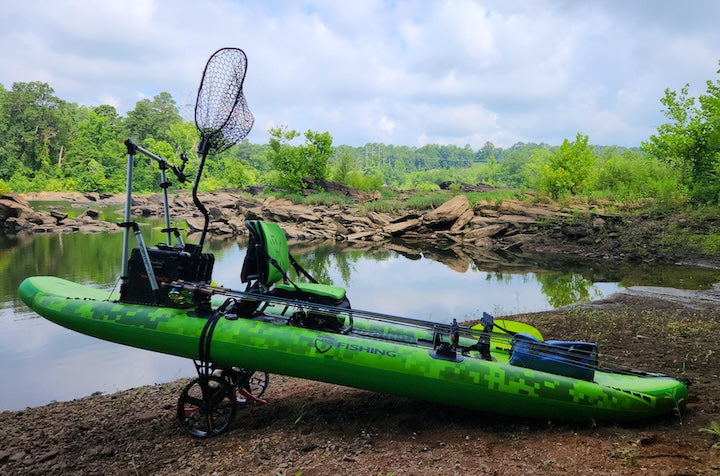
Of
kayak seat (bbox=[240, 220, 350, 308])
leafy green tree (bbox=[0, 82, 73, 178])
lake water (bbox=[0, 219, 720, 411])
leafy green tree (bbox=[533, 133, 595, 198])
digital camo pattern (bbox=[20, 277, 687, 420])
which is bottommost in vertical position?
lake water (bbox=[0, 219, 720, 411])

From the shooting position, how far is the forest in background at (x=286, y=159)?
25391 millimetres

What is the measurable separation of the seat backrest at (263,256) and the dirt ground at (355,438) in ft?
5.12

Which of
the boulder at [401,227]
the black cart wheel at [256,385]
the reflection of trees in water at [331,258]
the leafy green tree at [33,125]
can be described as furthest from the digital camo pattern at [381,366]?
the leafy green tree at [33,125]

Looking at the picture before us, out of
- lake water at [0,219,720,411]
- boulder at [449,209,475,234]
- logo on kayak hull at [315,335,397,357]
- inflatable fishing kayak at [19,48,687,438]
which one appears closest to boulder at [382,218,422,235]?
boulder at [449,209,475,234]

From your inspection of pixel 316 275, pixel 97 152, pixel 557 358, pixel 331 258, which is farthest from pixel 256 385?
pixel 97 152

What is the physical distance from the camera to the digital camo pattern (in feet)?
14.3

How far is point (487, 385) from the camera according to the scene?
14.4 feet


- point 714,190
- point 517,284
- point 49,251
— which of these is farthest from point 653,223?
point 49,251

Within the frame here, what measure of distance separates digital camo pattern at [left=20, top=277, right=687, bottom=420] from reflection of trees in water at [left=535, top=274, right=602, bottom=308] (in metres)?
8.89

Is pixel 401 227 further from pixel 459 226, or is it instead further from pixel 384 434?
pixel 384 434

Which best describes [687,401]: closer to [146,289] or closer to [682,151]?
[146,289]

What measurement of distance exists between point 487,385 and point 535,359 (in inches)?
25.0

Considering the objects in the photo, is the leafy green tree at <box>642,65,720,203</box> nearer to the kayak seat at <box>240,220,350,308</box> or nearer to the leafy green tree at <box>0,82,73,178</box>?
the kayak seat at <box>240,220,350,308</box>

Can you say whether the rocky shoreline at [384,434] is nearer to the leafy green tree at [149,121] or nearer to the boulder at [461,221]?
the boulder at [461,221]
